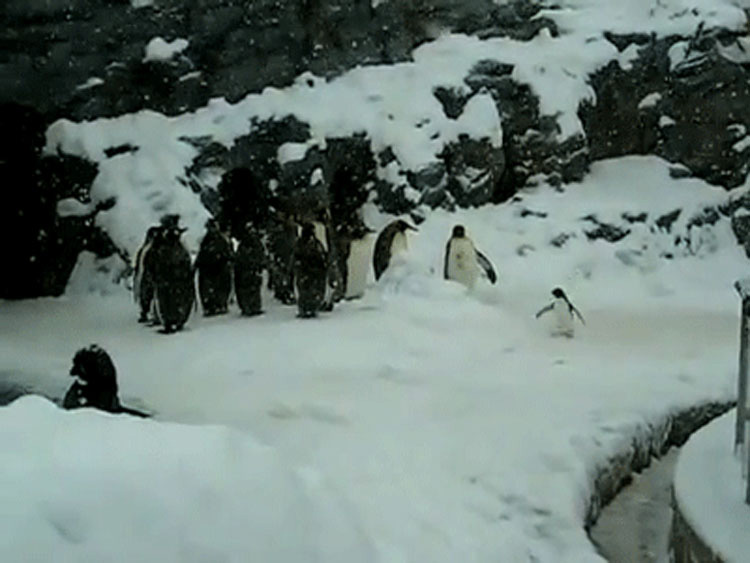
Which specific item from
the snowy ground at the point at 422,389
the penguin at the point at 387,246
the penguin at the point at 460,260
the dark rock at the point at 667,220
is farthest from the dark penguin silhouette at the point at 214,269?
the dark rock at the point at 667,220

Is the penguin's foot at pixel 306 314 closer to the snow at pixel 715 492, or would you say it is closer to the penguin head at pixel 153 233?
the penguin head at pixel 153 233

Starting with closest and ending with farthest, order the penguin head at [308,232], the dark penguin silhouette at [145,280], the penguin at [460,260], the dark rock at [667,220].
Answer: the dark penguin silhouette at [145,280] → the penguin head at [308,232] → the penguin at [460,260] → the dark rock at [667,220]

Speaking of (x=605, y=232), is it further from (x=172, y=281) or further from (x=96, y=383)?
(x=96, y=383)

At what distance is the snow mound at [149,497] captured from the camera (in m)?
2.99

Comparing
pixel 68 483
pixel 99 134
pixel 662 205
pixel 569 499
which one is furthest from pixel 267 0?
pixel 68 483

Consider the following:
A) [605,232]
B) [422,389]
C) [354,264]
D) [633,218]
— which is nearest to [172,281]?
[354,264]

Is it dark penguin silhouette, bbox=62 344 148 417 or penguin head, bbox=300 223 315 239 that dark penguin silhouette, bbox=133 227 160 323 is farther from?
dark penguin silhouette, bbox=62 344 148 417

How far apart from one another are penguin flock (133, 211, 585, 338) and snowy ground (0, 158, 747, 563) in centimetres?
19

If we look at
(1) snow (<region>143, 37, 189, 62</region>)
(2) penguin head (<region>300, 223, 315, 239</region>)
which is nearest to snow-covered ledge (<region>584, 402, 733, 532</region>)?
(2) penguin head (<region>300, 223, 315, 239</region>)

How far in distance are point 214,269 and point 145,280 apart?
0.55 meters

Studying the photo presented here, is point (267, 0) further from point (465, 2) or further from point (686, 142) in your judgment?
point (686, 142)

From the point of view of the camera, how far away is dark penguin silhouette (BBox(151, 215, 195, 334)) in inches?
369

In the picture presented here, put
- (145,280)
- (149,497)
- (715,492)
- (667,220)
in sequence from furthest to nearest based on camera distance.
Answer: (667,220) < (145,280) < (715,492) < (149,497)

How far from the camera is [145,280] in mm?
9742
